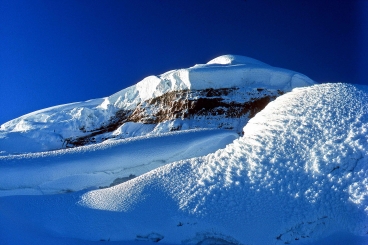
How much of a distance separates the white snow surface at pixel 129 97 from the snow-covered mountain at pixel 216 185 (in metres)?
10.5

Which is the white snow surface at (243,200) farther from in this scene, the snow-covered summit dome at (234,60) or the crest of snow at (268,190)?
the snow-covered summit dome at (234,60)

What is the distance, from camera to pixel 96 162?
7.35m

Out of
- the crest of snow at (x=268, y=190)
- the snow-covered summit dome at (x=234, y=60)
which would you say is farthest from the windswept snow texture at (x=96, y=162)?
the snow-covered summit dome at (x=234, y=60)

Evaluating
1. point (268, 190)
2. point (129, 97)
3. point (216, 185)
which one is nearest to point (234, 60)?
point (129, 97)

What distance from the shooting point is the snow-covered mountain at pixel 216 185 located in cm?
476

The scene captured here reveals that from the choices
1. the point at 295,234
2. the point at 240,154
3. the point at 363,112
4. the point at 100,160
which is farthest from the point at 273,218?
the point at 100,160

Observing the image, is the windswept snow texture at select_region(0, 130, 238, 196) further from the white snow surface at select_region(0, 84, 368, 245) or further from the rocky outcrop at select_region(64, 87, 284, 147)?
the rocky outcrop at select_region(64, 87, 284, 147)

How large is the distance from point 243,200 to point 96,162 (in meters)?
3.60

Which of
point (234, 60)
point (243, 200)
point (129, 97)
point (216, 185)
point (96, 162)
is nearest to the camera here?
point (243, 200)

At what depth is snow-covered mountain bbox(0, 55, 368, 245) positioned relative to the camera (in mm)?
4758

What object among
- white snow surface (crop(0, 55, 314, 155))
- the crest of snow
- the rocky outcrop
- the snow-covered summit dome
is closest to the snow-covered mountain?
the crest of snow

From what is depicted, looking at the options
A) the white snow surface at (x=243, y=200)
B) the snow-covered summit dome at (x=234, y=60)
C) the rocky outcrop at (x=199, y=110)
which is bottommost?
the rocky outcrop at (x=199, y=110)

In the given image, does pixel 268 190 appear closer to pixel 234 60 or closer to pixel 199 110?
pixel 199 110

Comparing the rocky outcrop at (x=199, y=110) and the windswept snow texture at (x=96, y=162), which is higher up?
the windswept snow texture at (x=96, y=162)
